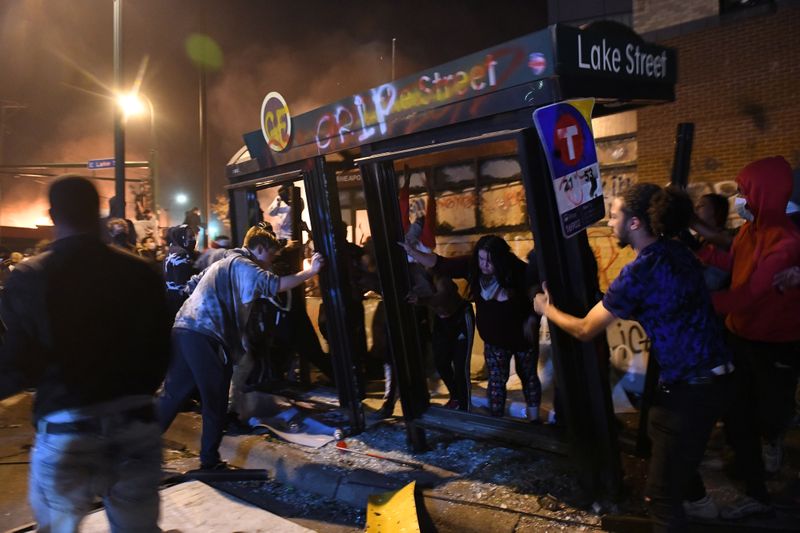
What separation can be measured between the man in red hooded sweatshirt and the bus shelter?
0.73m

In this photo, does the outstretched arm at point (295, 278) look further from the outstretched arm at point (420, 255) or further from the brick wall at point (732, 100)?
the brick wall at point (732, 100)

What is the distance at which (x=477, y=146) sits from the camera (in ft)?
15.7

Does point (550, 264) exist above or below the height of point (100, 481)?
above

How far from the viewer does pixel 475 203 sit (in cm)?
974

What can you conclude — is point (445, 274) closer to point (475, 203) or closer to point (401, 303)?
point (401, 303)

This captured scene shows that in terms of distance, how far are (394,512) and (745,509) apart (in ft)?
6.74

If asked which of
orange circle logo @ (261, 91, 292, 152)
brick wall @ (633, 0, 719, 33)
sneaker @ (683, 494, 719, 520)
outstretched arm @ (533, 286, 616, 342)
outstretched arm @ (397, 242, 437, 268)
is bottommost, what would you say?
sneaker @ (683, 494, 719, 520)

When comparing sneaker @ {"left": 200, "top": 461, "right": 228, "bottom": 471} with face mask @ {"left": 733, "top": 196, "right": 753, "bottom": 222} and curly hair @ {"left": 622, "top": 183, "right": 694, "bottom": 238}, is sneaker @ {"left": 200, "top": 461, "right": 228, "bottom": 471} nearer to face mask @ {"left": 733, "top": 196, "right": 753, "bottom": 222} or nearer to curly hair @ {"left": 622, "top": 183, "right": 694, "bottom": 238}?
curly hair @ {"left": 622, "top": 183, "right": 694, "bottom": 238}

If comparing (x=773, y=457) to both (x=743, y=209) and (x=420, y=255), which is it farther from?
(x=420, y=255)

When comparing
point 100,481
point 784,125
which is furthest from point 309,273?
point 784,125

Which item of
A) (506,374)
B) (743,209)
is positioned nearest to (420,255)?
(506,374)

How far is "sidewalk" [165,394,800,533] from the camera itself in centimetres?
374

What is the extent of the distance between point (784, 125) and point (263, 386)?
25.5 feet

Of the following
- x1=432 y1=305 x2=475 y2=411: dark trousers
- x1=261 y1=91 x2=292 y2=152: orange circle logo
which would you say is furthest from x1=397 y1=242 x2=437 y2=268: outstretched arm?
x1=261 y1=91 x2=292 y2=152: orange circle logo
